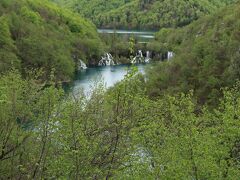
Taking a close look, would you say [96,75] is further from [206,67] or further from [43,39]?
[206,67]

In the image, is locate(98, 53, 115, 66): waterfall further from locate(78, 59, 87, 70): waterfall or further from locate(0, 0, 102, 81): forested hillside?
locate(78, 59, 87, 70): waterfall

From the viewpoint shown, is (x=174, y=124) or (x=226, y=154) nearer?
(x=226, y=154)

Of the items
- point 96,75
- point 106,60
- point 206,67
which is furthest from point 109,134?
point 106,60

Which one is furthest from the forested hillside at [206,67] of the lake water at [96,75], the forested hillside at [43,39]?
the forested hillside at [43,39]

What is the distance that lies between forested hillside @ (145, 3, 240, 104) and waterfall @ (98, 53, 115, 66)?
50.8 m

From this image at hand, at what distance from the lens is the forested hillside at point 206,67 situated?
68.9 m

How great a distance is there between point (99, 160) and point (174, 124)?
508 inches

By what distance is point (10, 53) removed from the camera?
9431 centimetres

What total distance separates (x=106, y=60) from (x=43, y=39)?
30.1 m

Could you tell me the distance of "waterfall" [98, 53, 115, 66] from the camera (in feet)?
438

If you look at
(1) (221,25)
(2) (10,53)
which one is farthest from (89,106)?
(2) (10,53)

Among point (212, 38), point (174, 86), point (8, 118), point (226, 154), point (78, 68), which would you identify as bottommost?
point (78, 68)

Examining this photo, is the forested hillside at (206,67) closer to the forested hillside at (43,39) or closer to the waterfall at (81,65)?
the forested hillside at (43,39)

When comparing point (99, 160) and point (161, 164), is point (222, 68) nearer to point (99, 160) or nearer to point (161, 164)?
point (161, 164)
